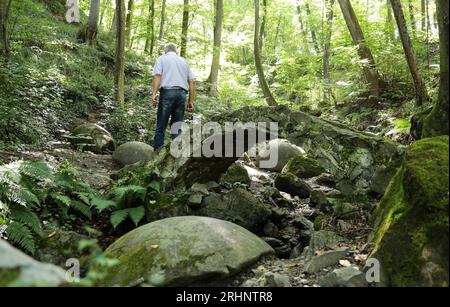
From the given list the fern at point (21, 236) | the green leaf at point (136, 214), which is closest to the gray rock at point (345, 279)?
the green leaf at point (136, 214)

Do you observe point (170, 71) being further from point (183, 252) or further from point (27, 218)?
point (183, 252)

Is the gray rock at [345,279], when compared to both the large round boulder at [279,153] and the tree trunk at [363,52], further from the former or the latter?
the tree trunk at [363,52]

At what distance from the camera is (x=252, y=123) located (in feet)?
22.0

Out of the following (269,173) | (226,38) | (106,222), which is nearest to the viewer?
(106,222)

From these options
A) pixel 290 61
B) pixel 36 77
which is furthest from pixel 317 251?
pixel 290 61

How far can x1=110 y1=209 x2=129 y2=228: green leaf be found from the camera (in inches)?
206

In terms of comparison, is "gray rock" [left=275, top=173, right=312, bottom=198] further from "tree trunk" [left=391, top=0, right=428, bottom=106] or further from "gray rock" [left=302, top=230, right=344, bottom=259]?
"tree trunk" [left=391, top=0, right=428, bottom=106]

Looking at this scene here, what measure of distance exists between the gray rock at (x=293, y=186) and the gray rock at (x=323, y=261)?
3208 millimetres

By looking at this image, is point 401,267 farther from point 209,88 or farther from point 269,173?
point 209,88

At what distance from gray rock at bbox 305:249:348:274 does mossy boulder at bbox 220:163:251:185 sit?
3477 millimetres

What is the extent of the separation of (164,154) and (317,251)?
126 inches

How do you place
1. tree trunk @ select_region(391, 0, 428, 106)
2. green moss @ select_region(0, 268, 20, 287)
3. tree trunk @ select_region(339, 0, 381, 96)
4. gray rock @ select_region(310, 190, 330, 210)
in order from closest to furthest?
green moss @ select_region(0, 268, 20, 287) → gray rock @ select_region(310, 190, 330, 210) → tree trunk @ select_region(391, 0, 428, 106) → tree trunk @ select_region(339, 0, 381, 96)

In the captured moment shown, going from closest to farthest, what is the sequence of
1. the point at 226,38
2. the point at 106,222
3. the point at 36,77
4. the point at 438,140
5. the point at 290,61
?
the point at 438,140 → the point at 106,222 → the point at 36,77 → the point at 290,61 → the point at 226,38

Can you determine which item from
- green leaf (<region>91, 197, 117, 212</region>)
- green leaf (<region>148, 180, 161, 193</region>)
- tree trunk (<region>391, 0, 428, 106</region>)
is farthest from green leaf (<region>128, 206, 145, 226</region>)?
tree trunk (<region>391, 0, 428, 106</region>)
